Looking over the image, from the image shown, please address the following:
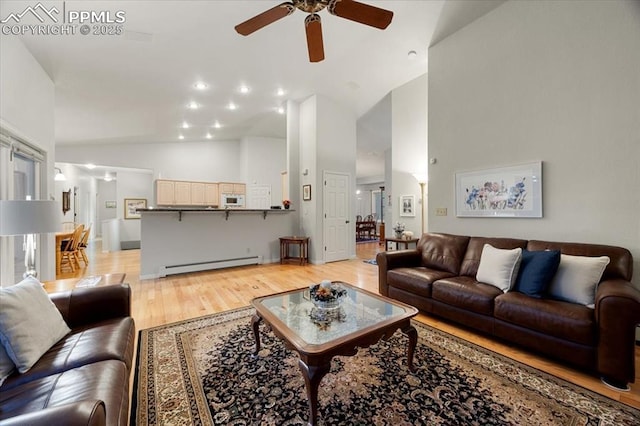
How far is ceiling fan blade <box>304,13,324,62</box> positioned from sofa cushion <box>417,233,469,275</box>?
8.55 ft

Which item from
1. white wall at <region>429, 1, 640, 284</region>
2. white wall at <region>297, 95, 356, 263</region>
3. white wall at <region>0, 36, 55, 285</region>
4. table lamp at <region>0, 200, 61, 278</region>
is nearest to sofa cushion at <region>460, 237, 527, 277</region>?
white wall at <region>429, 1, 640, 284</region>

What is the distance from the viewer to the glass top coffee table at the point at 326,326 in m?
1.39

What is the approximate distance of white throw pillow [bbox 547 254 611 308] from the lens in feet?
6.68

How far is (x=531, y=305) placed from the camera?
2066 mm

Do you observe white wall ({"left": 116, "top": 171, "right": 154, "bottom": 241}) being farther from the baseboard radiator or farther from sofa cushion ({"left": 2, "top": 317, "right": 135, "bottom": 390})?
sofa cushion ({"left": 2, "top": 317, "right": 135, "bottom": 390})

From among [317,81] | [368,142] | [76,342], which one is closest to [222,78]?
[317,81]

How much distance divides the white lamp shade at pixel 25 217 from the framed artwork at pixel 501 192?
425cm

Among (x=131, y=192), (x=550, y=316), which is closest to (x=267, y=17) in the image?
(x=550, y=316)

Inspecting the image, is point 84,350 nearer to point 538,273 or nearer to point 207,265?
point 538,273

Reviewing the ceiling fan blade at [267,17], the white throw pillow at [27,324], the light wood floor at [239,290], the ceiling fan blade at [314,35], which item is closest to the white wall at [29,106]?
the light wood floor at [239,290]

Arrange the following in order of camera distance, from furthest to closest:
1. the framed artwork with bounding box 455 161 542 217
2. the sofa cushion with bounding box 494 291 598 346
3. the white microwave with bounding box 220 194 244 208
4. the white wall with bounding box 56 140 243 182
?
the white microwave with bounding box 220 194 244 208, the white wall with bounding box 56 140 243 182, the framed artwork with bounding box 455 161 542 217, the sofa cushion with bounding box 494 291 598 346

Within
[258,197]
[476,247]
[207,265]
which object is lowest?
[207,265]

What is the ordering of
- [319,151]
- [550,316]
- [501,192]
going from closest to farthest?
1. [550,316]
2. [501,192]
3. [319,151]

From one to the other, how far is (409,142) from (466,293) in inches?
171
